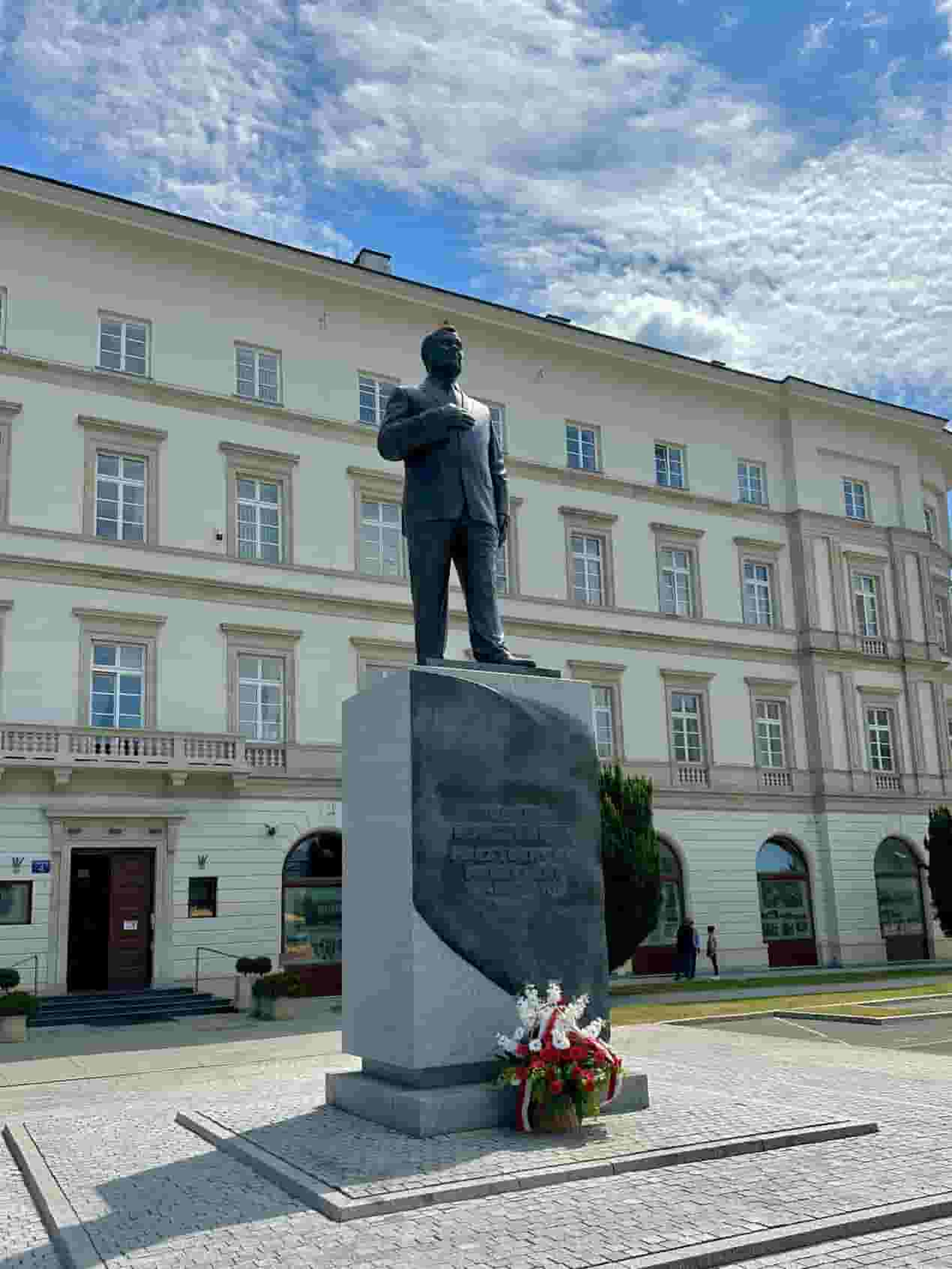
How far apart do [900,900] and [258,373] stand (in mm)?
24129

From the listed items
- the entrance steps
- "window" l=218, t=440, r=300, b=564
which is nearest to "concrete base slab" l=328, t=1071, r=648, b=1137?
the entrance steps

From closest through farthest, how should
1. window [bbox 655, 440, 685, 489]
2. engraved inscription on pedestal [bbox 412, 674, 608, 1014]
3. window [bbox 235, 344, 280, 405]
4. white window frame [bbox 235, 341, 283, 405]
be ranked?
engraved inscription on pedestal [bbox 412, 674, 608, 1014] → white window frame [bbox 235, 341, 283, 405] → window [bbox 235, 344, 280, 405] → window [bbox 655, 440, 685, 489]

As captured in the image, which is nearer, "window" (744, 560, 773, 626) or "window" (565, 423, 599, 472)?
"window" (565, 423, 599, 472)

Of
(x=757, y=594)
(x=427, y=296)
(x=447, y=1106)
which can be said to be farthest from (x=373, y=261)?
(x=447, y=1106)

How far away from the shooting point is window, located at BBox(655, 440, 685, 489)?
117 feet

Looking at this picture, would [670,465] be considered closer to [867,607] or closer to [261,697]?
[867,607]

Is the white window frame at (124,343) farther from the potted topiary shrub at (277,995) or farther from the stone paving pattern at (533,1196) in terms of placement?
the stone paving pattern at (533,1196)

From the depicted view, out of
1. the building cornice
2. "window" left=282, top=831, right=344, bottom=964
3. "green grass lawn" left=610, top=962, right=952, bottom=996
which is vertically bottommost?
"green grass lawn" left=610, top=962, right=952, bottom=996

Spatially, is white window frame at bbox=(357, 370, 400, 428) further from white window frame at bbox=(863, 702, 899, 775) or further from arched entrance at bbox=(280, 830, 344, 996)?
white window frame at bbox=(863, 702, 899, 775)

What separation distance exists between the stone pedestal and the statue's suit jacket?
1622mm

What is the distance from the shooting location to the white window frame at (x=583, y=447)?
112 feet

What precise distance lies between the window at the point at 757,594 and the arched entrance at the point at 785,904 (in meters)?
6.52

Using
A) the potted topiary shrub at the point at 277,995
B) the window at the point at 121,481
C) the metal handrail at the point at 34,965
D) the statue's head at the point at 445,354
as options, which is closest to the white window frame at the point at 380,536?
the window at the point at 121,481

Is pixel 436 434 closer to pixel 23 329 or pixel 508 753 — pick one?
pixel 508 753
